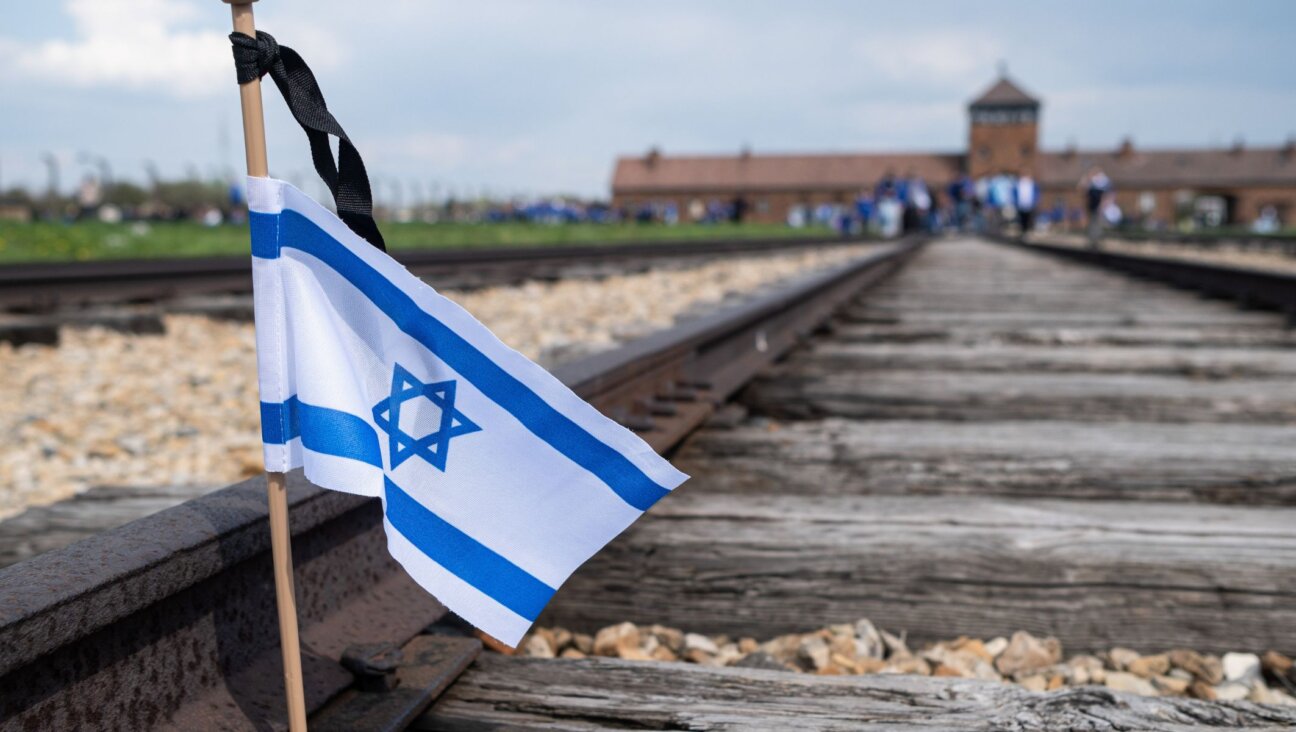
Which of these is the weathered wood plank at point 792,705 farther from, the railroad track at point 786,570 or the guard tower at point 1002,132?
the guard tower at point 1002,132

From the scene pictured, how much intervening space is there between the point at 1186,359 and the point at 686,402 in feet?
8.31

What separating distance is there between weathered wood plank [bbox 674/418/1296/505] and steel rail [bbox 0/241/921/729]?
3.77 feet

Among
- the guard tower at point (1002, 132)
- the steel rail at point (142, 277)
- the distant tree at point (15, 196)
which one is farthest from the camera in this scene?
the guard tower at point (1002, 132)

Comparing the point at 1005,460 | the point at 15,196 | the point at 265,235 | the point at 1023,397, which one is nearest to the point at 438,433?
the point at 265,235

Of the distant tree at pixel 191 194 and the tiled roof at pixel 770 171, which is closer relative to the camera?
the distant tree at pixel 191 194

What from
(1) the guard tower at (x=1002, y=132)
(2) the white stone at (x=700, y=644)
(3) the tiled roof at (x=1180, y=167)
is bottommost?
(2) the white stone at (x=700, y=644)

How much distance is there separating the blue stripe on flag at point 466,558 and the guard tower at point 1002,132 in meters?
107

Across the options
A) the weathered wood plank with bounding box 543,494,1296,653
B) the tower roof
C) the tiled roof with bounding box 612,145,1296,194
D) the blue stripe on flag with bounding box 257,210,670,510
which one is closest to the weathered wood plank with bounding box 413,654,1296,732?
the blue stripe on flag with bounding box 257,210,670,510

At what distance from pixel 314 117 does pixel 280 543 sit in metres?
0.43

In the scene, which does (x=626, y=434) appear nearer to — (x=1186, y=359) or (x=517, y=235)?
(x=1186, y=359)

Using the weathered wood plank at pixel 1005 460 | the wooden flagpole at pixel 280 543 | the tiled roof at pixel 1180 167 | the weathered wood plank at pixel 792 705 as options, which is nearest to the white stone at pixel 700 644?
the weathered wood plank at pixel 792 705

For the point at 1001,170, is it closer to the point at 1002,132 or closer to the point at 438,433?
the point at 1002,132

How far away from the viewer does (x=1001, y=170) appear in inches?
4021

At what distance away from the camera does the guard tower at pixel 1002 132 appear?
104m
